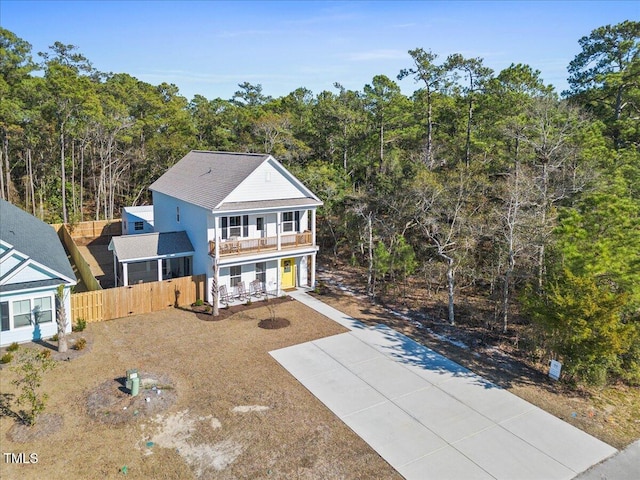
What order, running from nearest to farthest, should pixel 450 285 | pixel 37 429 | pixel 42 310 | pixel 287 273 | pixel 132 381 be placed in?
pixel 37 429 → pixel 132 381 → pixel 42 310 → pixel 450 285 → pixel 287 273

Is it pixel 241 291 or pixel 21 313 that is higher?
pixel 21 313

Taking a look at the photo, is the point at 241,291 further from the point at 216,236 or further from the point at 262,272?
the point at 216,236

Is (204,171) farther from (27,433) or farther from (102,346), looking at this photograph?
(27,433)

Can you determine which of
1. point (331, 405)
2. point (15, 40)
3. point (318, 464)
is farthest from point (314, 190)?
point (15, 40)

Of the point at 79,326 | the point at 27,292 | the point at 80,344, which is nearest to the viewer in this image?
the point at 80,344

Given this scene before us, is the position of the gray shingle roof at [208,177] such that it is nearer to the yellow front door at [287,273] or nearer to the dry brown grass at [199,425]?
the yellow front door at [287,273]

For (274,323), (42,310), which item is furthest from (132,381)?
(274,323)

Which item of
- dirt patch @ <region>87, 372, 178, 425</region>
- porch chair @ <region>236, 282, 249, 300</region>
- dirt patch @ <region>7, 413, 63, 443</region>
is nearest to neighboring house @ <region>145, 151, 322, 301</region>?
porch chair @ <region>236, 282, 249, 300</region>
